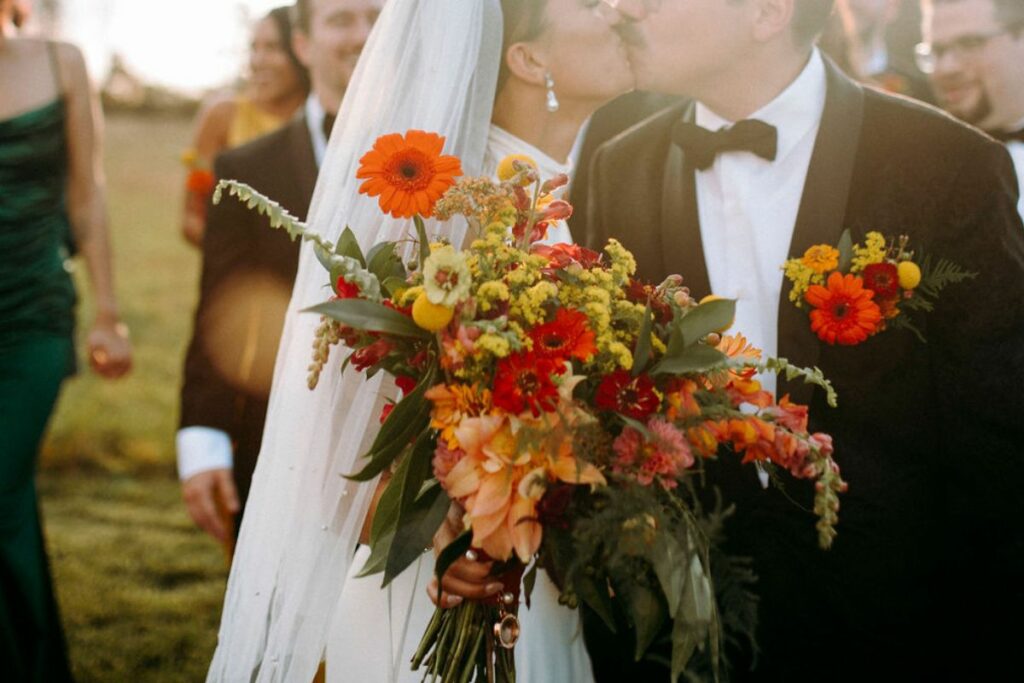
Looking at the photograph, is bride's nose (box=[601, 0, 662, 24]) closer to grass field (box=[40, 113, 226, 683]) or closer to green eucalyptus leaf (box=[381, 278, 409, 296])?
green eucalyptus leaf (box=[381, 278, 409, 296])

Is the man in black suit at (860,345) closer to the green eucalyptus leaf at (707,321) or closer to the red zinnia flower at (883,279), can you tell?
the red zinnia flower at (883,279)

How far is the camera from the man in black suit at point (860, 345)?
2799 mm

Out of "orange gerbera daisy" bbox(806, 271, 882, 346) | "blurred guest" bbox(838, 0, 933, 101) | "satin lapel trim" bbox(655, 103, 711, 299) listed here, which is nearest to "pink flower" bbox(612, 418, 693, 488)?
"orange gerbera daisy" bbox(806, 271, 882, 346)

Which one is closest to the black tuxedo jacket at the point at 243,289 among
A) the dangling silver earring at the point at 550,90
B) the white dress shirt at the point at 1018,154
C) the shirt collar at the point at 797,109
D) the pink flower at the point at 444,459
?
the dangling silver earring at the point at 550,90

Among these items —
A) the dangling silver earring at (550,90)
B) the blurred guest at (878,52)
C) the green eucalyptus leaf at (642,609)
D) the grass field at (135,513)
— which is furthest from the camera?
the blurred guest at (878,52)

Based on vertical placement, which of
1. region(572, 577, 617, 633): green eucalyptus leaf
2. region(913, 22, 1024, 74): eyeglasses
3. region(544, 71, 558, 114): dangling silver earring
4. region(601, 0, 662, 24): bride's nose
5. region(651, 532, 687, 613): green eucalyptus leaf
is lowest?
region(572, 577, 617, 633): green eucalyptus leaf

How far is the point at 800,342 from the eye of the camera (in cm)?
290

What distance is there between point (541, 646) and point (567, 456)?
2.85 ft

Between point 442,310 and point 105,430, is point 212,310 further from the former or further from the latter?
point 105,430

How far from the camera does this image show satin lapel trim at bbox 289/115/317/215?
12.6ft

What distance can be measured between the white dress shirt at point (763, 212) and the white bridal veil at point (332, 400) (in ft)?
2.50

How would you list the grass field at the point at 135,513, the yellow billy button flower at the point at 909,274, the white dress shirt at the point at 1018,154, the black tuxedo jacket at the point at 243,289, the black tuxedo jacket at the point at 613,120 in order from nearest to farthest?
the yellow billy button flower at the point at 909,274
the black tuxedo jacket at the point at 613,120
the white dress shirt at the point at 1018,154
the black tuxedo jacket at the point at 243,289
the grass field at the point at 135,513

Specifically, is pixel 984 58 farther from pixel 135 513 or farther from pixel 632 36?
pixel 135 513

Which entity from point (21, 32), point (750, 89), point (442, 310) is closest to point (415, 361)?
point (442, 310)
